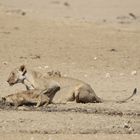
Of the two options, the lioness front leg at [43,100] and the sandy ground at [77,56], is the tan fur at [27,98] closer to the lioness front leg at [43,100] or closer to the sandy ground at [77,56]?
the lioness front leg at [43,100]

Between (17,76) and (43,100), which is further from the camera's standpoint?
(17,76)

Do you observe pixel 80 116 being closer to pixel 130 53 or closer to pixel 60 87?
pixel 60 87

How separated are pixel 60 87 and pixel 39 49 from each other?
737 cm

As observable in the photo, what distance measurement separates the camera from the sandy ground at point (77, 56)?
11539mm

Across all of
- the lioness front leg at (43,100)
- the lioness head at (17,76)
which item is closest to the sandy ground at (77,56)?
the lioness front leg at (43,100)

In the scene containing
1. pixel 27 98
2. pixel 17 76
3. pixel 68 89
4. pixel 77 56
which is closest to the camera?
pixel 27 98

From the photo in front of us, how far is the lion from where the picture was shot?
13.2 metres

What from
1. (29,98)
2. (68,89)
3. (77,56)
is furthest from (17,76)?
(77,56)

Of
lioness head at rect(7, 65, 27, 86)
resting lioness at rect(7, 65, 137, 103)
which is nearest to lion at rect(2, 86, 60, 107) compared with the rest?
resting lioness at rect(7, 65, 137, 103)

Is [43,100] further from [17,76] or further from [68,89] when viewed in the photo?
[17,76]

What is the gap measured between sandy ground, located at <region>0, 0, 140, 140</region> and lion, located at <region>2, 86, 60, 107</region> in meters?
0.19

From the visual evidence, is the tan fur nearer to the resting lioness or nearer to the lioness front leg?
the lioness front leg

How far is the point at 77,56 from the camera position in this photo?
67.3 feet

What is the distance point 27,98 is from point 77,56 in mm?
7326
